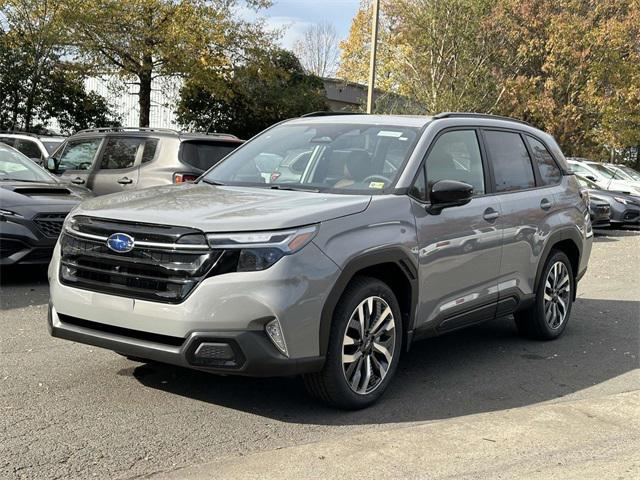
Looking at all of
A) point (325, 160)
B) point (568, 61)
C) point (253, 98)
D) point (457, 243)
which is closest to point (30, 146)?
point (325, 160)

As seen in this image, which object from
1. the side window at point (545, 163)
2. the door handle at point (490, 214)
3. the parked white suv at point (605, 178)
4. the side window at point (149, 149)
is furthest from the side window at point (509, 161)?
the parked white suv at point (605, 178)

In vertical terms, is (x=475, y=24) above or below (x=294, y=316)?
above

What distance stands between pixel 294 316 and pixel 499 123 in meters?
3.07

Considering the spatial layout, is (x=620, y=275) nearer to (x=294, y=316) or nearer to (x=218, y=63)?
(x=294, y=316)

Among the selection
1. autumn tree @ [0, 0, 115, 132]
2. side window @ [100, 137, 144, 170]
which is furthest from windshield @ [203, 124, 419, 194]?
autumn tree @ [0, 0, 115, 132]

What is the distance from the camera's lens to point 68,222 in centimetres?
468

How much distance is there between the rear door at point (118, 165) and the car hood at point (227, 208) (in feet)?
17.4

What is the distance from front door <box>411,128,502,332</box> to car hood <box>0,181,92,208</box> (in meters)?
4.65

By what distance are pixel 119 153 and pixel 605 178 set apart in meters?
13.8

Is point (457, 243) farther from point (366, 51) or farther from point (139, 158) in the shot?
point (366, 51)

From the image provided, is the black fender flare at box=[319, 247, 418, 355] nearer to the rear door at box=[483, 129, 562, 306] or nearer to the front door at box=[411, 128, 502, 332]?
the front door at box=[411, 128, 502, 332]

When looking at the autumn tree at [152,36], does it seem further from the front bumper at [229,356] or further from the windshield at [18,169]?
the front bumper at [229,356]

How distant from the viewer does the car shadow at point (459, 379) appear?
4664 mm

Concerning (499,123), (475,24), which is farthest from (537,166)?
(475,24)
